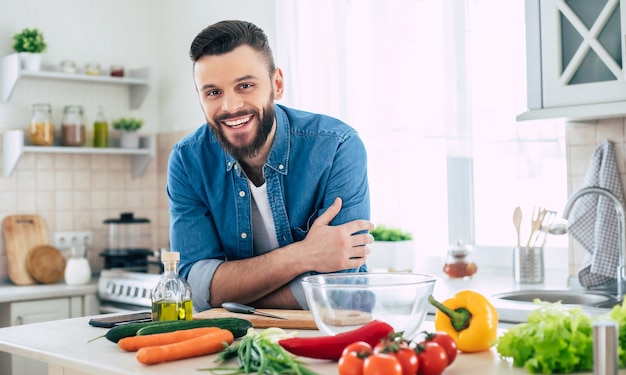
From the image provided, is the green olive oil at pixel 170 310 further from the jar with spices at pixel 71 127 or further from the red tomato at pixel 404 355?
the jar with spices at pixel 71 127

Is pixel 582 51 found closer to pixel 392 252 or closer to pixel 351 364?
pixel 392 252

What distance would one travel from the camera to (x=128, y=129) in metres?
4.72

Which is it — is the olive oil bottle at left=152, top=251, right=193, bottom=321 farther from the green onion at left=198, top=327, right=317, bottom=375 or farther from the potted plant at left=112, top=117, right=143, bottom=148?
the potted plant at left=112, top=117, right=143, bottom=148

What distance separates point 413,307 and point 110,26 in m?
3.70

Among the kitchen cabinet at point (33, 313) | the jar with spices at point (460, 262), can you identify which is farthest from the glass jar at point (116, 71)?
the jar with spices at point (460, 262)

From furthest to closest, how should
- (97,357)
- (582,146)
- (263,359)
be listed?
(582,146) → (97,357) → (263,359)

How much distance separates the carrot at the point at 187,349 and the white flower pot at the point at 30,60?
3.03m

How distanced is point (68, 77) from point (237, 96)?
2.59 metres

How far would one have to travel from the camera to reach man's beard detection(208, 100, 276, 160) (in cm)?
219

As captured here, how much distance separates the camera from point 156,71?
504cm

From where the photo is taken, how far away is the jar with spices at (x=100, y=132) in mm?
4633

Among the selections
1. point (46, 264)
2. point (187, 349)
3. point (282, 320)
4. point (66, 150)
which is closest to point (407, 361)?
point (187, 349)

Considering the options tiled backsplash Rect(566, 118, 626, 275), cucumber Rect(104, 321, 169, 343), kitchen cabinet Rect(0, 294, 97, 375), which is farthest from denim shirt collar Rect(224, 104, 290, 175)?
kitchen cabinet Rect(0, 294, 97, 375)

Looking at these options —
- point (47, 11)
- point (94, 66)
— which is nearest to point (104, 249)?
point (94, 66)
